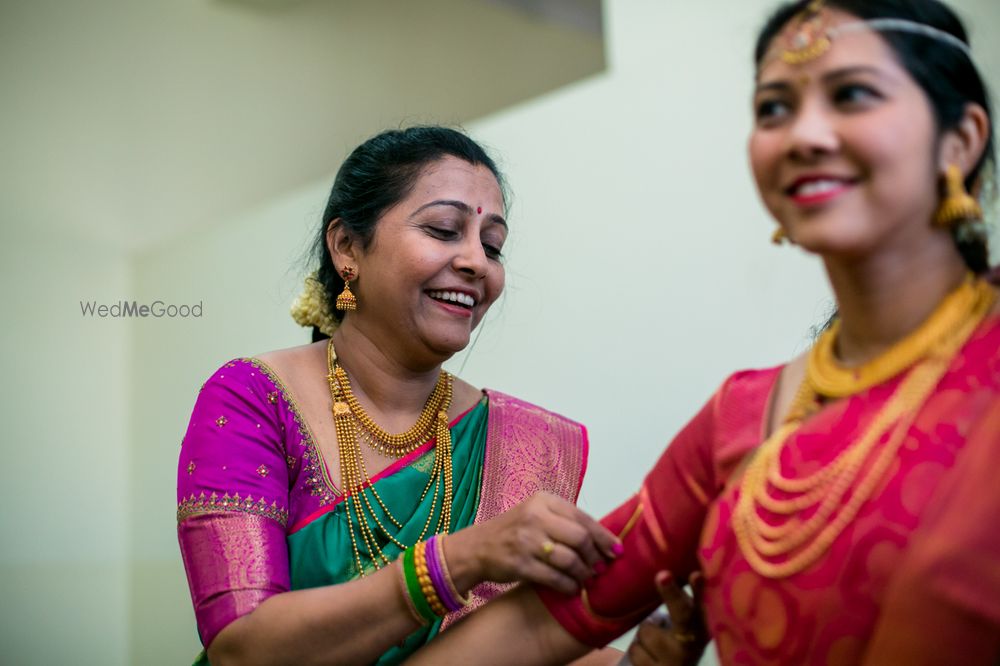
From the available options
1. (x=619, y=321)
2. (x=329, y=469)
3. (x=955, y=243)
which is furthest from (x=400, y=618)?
(x=619, y=321)

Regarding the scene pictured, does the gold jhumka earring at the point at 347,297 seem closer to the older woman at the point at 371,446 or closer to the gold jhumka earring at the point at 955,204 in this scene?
the older woman at the point at 371,446

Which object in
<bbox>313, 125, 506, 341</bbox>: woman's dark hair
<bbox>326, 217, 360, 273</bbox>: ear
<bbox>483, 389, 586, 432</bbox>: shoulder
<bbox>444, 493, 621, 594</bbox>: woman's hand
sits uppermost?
<bbox>313, 125, 506, 341</bbox>: woman's dark hair

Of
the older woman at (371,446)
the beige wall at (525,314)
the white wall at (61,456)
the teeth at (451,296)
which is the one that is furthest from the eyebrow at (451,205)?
the white wall at (61,456)

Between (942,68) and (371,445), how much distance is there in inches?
58.3

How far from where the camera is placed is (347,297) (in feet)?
8.04

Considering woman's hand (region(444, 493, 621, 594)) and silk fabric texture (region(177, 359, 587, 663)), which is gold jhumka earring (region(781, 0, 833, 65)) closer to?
woman's hand (region(444, 493, 621, 594))

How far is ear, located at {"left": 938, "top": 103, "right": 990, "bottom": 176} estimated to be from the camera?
127 centimetres

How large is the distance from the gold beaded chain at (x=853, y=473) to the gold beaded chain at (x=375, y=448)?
1108mm

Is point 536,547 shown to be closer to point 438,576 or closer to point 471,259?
point 438,576

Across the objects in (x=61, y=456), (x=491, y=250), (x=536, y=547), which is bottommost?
(x=536, y=547)

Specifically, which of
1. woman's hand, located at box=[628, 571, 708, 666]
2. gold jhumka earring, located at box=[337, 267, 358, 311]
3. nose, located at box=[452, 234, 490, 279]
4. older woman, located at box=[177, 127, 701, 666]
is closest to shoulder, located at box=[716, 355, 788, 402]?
woman's hand, located at box=[628, 571, 708, 666]

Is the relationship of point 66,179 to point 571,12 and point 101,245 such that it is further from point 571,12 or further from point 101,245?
point 571,12

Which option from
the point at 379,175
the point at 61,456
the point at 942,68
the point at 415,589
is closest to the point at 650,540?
the point at 415,589

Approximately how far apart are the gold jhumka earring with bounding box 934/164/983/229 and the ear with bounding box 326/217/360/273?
4.79ft
